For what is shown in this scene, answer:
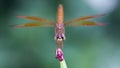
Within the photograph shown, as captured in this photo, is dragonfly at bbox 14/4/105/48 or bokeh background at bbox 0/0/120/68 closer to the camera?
dragonfly at bbox 14/4/105/48

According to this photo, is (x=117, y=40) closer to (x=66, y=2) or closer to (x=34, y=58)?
(x=66, y=2)

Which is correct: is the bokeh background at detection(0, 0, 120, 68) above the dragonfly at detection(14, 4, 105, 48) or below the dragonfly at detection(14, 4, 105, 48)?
above

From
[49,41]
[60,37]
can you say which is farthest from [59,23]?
[49,41]

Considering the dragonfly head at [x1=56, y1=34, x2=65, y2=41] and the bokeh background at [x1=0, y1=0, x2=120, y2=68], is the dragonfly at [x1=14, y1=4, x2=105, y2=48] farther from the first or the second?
the bokeh background at [x1=0, y1=0, x2=120, y2=68]

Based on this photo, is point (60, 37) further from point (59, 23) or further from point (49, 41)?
point (49, 41)

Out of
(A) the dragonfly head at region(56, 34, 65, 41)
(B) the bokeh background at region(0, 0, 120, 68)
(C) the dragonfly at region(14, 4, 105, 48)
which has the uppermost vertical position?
(B) the bokeh background at region(0, 0, 120, 68)

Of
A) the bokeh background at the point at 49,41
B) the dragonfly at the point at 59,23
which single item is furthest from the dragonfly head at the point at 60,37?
the bokeh background at the point at 49,41

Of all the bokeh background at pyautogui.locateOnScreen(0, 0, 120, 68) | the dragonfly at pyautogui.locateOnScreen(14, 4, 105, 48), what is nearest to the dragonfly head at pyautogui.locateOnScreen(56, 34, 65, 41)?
the dragonfly at pyautogui.locateOnScreen(14, 4, 105, 48)

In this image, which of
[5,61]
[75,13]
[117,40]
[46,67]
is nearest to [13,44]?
[5,61]
